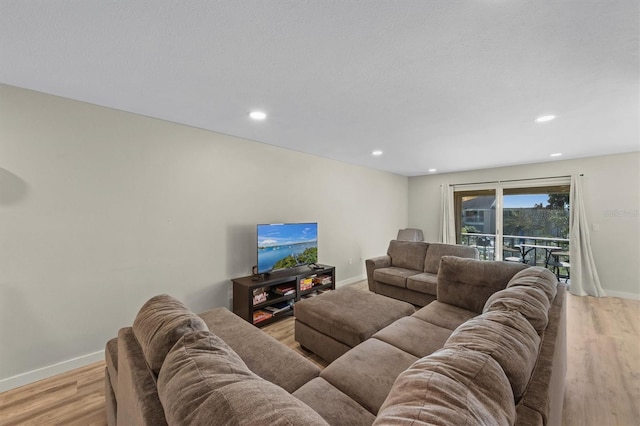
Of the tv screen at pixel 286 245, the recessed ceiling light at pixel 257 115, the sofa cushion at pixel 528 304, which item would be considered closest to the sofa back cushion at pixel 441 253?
the tv screen at pixel 286 245

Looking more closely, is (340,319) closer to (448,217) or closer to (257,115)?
(257,115)

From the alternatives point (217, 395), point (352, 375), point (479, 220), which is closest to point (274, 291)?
point (352, 375)

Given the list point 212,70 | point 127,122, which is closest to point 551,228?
point 212,70

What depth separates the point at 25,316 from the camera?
196cm

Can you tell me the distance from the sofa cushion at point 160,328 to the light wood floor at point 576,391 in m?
1.15

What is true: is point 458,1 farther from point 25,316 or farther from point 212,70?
point 25,316

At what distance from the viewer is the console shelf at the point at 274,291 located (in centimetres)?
288

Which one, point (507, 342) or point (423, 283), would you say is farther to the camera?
point (423, 283)

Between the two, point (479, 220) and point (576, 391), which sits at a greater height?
point (479, 220)

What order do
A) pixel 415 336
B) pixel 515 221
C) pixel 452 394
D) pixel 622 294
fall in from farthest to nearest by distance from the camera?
pixel 515 221, pixel 622 294, pixel 415 336, pixel 452 394

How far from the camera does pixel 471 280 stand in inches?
94.6

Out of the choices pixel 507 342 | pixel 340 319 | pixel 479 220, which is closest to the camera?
pixel 507 342

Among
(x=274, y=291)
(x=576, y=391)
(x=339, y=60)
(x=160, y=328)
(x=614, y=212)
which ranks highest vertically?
(x=339, y=60)

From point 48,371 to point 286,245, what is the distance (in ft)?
7.82
